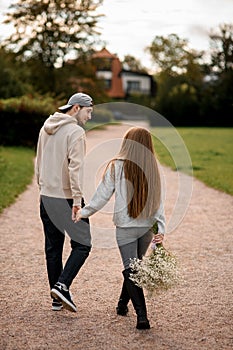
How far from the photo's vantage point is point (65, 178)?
16.8 ft

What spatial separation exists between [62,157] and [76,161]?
16 centimetres

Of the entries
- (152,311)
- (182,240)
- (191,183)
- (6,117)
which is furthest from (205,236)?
(6,117)

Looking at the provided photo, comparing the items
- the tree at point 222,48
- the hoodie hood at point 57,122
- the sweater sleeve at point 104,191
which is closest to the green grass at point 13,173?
the hoodie hood at point 57,122

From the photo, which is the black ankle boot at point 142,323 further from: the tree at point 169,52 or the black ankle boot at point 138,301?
the tree at point 169,52

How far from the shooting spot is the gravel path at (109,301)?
14.9ft

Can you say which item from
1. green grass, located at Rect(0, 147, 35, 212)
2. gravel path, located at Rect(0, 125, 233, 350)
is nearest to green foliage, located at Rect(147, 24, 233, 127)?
green grass, located at Rect(0, 147, 35, 212)

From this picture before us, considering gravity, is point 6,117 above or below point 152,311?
below

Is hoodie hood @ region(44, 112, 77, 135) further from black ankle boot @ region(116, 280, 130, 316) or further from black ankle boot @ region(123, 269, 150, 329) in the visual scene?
black ankle boot @ region(116, 280, 130, 316)

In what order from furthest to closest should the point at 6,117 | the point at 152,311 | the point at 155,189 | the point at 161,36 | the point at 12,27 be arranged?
1. the point at 161,36
2. the point at 12,27
3. the point at 6,117
4. the point at 152,311
5. the point at 155,189

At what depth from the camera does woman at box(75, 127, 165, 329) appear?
4848 mm

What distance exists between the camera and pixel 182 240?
8594 millimetres

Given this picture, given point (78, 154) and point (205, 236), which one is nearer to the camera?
point (78, 154)

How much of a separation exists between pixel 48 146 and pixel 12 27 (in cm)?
4219

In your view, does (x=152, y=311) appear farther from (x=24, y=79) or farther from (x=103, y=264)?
(x=24, y=79)
